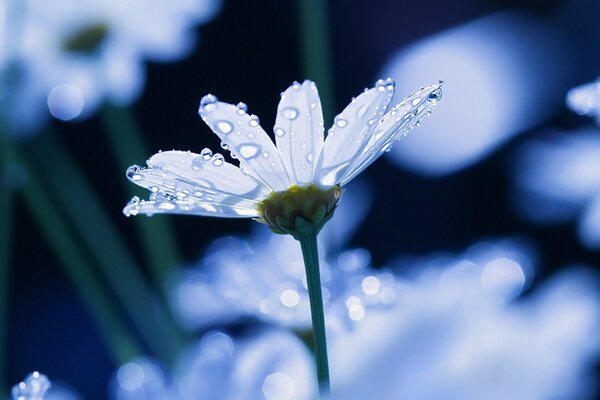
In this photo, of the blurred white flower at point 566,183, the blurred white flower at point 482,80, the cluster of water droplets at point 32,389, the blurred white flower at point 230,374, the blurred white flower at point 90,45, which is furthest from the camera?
the blurred white flower at point 482,80

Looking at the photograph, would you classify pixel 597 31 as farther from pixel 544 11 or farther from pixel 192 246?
pixel 192 246

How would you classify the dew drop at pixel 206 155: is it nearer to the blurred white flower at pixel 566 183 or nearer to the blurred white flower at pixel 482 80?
the blurred white flower at pixel 566 183

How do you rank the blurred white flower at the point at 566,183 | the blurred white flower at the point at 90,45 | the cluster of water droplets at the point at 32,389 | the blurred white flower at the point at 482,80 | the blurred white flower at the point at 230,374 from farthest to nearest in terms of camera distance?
the blurred white flower at the point at 482,80 < the blurred white flower at the point at 90,45 < the blurred white flower at the point at 566,183 < the blurred white flower at the point at 230,374 < the cluster of water droplets at the point at 32,389

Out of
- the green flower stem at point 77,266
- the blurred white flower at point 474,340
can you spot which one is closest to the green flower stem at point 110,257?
the green flower stem at point 77,266

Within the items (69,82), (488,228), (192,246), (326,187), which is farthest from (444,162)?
(326,187)

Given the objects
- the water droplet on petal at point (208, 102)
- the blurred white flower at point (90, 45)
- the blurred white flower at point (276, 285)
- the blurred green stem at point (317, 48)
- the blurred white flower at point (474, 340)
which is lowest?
the blurred white flower at point (474, 340)

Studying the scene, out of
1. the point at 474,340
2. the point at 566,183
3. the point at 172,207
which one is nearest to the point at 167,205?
the point at 172,207

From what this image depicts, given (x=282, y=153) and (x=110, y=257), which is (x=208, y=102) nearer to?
(x=282, y=153)
